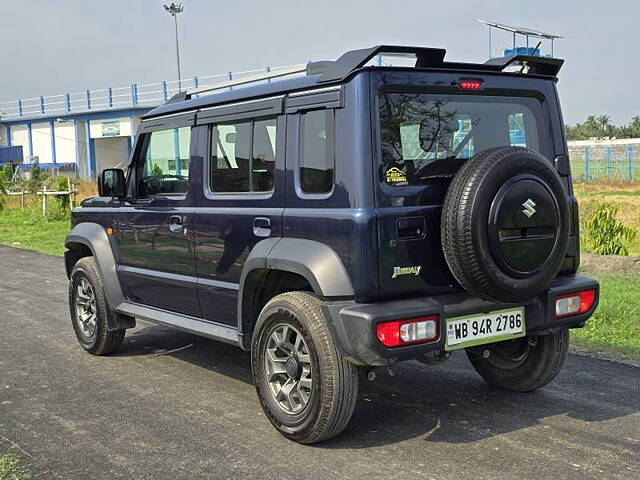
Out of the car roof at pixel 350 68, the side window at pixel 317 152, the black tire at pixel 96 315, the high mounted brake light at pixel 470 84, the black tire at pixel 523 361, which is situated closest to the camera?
the car roof at pixel 350 68

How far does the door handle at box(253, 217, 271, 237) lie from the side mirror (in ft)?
6.22

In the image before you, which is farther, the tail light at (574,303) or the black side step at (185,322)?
the black side step at (185,322)

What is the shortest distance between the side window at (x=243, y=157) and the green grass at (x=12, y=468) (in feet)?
6.86

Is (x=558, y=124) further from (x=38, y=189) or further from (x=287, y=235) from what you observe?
(x=38, y=189)

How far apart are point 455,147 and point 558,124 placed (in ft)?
2.99

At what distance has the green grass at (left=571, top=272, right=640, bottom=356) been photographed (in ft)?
21.5

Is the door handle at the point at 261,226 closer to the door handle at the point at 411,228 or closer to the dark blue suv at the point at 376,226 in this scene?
the dark blue suv at the point at 376,226

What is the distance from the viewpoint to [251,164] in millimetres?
4977

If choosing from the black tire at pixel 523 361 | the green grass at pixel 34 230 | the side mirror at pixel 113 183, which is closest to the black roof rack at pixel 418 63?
the black tire at pixel 523 361

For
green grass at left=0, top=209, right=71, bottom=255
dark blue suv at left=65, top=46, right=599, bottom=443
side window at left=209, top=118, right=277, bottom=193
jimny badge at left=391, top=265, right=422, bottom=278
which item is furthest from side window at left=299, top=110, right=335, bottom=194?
green grass at left=0, top=209, right=71, bottom=255

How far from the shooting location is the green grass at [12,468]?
401 cm

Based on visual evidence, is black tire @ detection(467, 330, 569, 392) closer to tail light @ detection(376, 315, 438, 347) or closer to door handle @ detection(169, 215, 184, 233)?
tail light @ detection(376, 315, 438, 347)

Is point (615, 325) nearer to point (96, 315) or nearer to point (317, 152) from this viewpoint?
point (317, 152)

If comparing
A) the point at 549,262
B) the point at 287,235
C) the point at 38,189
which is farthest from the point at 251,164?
the point at 38,189
